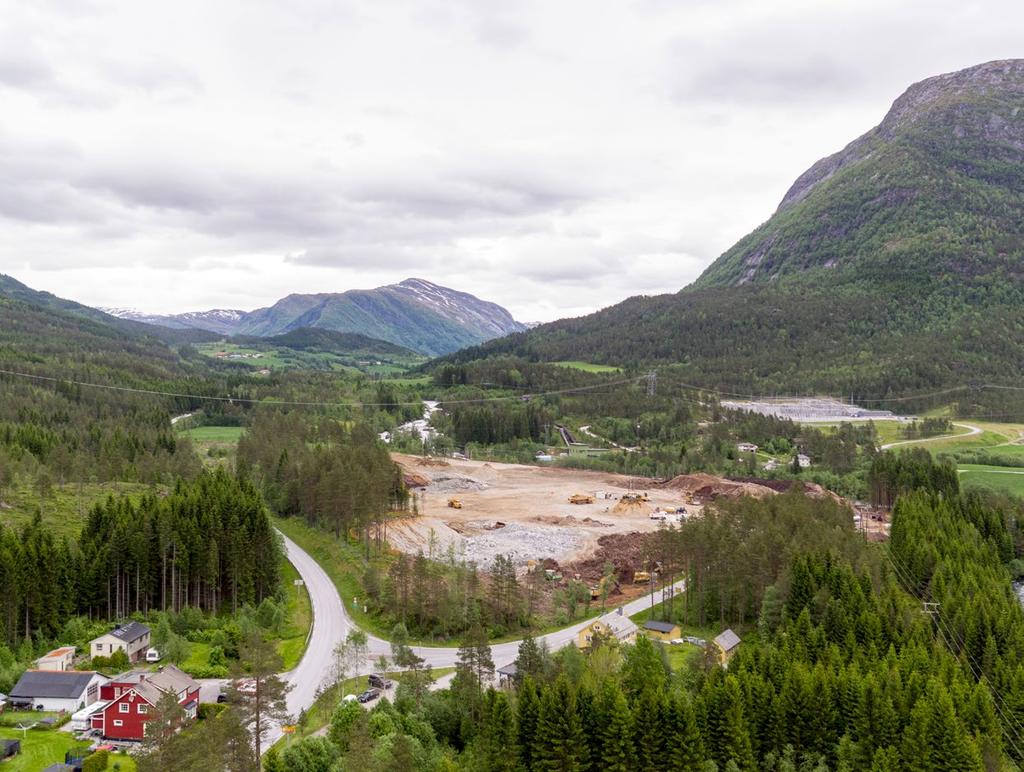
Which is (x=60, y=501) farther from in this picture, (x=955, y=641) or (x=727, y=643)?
(x=955, y=641)

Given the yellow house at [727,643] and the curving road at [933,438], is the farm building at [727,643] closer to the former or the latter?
the yellow house at [727,643]

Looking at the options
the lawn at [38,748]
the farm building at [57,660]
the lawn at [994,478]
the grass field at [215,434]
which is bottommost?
the lawn at [38,748]

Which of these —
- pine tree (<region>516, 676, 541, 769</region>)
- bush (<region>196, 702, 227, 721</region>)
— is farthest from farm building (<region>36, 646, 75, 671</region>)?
pine tree (<region>516, 676, 541, 769</region>)

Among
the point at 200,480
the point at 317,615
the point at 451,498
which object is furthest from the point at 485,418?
the point at 317,615

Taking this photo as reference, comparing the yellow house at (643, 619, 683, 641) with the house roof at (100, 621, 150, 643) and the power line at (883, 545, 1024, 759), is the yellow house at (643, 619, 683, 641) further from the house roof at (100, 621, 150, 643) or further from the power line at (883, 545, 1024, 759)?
the house roof at (100, 621, 150, 643)

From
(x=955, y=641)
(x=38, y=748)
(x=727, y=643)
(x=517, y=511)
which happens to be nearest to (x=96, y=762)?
(x=38, y=748)

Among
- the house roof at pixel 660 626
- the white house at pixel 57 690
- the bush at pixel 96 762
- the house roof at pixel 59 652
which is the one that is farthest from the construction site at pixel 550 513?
the bush at pixel 96 762
